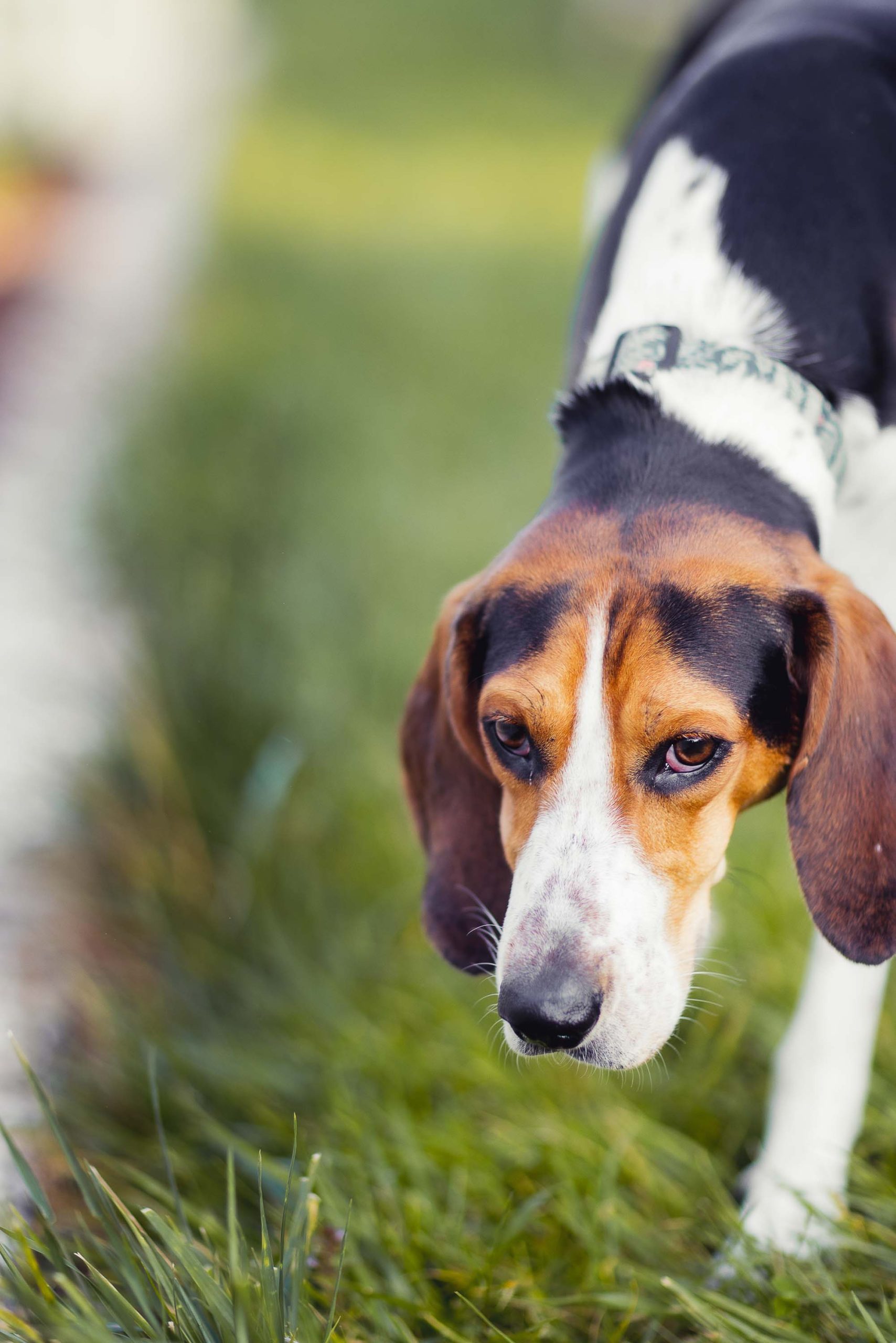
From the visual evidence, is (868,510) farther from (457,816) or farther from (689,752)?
(457,816)

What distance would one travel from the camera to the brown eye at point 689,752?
7.27ft

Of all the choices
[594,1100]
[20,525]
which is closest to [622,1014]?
[594,1100]

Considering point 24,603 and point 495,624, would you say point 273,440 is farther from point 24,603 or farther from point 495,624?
point 495,624

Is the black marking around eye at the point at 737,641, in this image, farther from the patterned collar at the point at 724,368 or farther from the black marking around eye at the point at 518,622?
the patterned collar at the point at 724,368

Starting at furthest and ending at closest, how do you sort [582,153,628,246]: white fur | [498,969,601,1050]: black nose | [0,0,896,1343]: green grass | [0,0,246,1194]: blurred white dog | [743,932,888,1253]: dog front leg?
1. [0,0,246,1194]: blurred white dog
2. [582,153,628,246]: white fur
3. [743,932,888,1253]: dog front leg
4. [0,0,896,1343]: green grass
5. [498,969,601,1050]: black nose

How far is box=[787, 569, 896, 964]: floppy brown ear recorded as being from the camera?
88.0 inches

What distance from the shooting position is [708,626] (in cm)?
223

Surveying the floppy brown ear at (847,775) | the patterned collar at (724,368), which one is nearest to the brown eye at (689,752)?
the floppy brown ear at (847,775)

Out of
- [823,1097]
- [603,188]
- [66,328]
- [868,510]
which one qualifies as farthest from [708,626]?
[66,328]

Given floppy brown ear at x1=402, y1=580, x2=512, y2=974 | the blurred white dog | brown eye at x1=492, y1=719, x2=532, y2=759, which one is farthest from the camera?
the blurred white dog

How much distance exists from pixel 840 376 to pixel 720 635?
64cm

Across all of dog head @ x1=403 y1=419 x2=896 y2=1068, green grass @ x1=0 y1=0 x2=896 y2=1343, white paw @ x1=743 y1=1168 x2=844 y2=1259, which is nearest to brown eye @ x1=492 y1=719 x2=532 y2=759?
dog head @ x1=403 y1=419 x2=896 y2=1068

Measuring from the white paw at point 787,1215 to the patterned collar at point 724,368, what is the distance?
1.30 m

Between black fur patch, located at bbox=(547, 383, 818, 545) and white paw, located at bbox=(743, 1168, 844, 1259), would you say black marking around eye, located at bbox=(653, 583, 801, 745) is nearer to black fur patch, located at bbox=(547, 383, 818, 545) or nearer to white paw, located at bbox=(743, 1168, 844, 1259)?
black fur patch, located at bbox=(547, 383, 818, 545)
